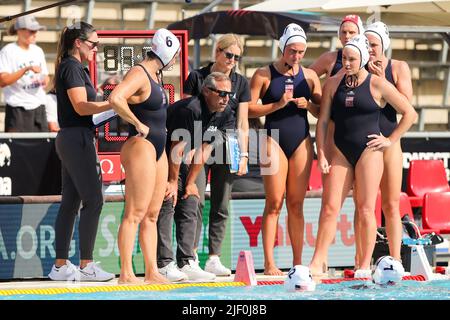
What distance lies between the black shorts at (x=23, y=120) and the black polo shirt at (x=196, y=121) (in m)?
3.37

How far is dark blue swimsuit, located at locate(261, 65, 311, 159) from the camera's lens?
1024cm

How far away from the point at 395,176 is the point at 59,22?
6932 millimetres

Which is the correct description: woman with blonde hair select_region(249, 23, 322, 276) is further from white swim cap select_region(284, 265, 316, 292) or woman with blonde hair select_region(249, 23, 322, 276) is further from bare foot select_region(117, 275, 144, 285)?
bare foot select_region(117, 275, 144, 285)

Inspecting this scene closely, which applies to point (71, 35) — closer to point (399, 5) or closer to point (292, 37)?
point (292, 37)

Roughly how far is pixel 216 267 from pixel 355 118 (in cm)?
170

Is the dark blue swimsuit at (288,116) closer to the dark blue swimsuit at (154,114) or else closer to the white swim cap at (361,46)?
the white swim cap at (361,46)

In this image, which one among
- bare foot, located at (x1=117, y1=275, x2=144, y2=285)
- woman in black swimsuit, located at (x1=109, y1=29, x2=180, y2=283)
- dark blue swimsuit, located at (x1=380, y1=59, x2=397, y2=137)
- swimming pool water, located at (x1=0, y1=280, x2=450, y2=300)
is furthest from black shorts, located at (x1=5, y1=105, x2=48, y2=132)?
swimming pool water, located at (x1=0, y1=280, x2=450, y2=300)

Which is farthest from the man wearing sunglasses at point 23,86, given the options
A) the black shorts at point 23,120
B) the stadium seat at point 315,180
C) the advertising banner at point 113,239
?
the stadium seat at point 315,180

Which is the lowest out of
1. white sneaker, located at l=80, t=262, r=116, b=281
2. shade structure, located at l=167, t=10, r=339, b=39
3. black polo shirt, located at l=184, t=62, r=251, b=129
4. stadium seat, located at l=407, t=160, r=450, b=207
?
white sneaker, located at l=80, t=262, r=116, b=281

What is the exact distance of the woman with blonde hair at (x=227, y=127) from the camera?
10.1 m

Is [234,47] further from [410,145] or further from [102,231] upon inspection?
[410,145]
